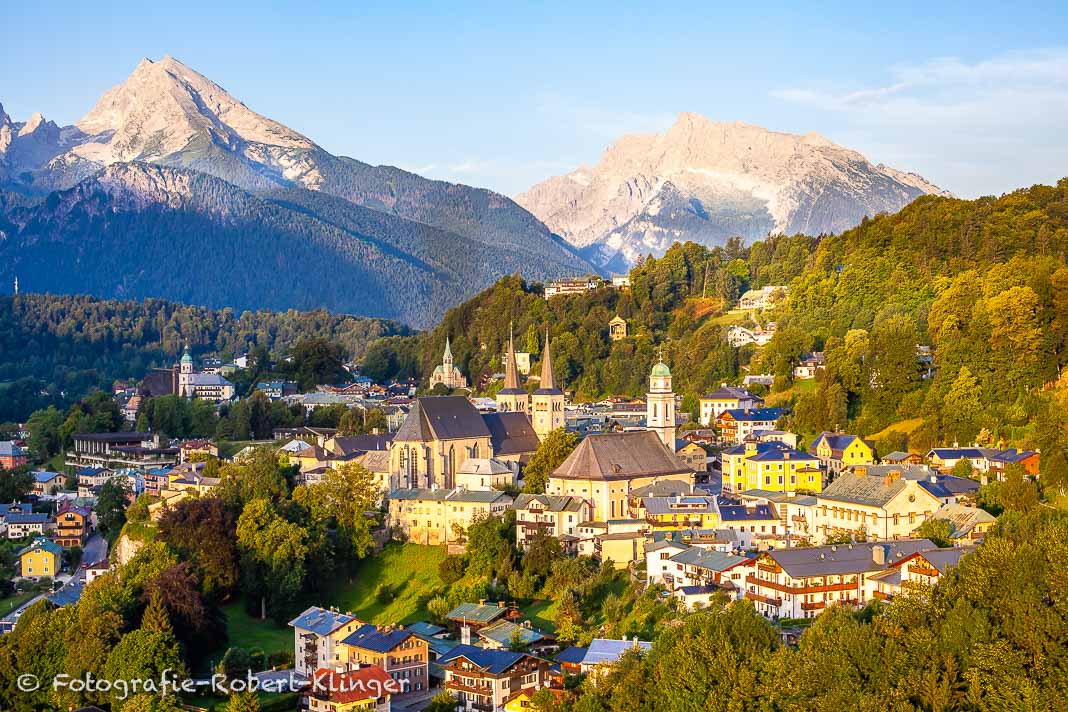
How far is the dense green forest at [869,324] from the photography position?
60688mm

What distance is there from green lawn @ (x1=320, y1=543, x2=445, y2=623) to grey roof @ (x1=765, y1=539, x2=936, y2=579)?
14145 millimetres

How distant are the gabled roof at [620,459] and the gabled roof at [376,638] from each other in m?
12.9

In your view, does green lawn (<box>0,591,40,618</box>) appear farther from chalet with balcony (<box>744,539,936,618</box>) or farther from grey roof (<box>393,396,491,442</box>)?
chalet with balcony (<box>744,539,936,618</box>)

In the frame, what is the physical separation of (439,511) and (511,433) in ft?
36.7

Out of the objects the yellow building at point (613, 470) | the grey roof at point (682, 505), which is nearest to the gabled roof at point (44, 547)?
the yellow building at point (613, 470)

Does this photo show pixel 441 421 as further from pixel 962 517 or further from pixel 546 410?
pixel 962 517

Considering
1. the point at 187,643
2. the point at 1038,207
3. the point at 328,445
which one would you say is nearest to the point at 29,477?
the point at 328,445

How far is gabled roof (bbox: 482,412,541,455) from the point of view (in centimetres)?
6581

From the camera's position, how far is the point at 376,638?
43.1 metres

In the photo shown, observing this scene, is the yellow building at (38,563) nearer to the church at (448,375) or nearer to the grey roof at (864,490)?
the grey roof at (864,490)

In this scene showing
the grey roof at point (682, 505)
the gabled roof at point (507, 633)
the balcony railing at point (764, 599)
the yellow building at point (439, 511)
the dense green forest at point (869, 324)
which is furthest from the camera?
the dense green forest at point (869, 324)

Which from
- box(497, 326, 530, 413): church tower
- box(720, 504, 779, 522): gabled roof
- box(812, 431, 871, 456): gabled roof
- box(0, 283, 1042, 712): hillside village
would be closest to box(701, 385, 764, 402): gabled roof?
box(0, 283, 1042, 712): hillside village

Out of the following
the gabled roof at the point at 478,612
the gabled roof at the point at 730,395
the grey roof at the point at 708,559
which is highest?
the gabled roof at the point at 730,395

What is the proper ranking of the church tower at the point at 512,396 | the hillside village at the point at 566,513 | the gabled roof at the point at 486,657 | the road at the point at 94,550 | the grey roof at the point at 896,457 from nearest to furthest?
the gabled roof at the point at 486,657 → the hillside village at the point at 566,513 → the grey roof at the point at 896,457 → the road at the point at 94,550 → the church tower at the point at 512,396
